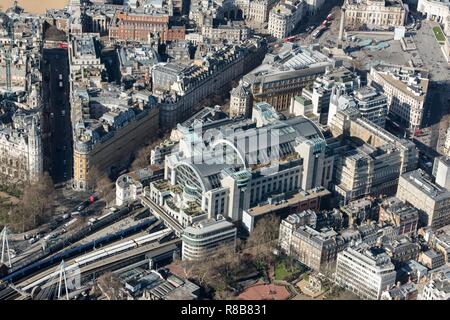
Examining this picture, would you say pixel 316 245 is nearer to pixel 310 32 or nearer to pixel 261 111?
pixel 261 111

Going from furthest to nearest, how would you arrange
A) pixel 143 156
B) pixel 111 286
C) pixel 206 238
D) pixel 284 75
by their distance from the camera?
1. pixel 284 75
2. pixel 143 156
3. pixel 206 238
4. pixel 111 286

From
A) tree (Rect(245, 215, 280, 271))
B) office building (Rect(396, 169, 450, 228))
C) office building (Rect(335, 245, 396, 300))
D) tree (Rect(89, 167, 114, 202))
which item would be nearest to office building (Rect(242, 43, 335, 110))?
office building (Rect(396, 169, 450, 228))

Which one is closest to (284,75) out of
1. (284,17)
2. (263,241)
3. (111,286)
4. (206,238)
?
(284,17)

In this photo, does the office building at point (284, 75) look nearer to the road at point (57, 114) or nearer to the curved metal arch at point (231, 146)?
the curved metal arch at point (231, 146)

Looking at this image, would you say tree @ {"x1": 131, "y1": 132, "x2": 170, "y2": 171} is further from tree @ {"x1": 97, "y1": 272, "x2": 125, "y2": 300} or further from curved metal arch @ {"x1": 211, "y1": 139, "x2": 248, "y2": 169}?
tree @ {"x1": 97, "y1": 272, "x2": 125, "y2": 300}

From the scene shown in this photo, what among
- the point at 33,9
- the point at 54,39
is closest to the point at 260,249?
the point at 54,39

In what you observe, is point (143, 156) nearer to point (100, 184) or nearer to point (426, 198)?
point (100, 184)

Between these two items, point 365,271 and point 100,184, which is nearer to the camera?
point 365,271
